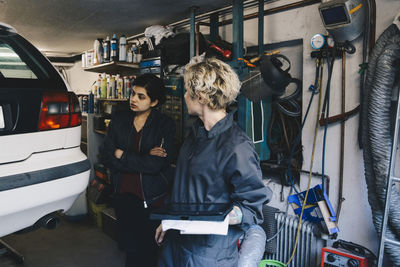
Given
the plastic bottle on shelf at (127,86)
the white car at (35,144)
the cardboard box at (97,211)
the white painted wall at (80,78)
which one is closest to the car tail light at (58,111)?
the white car at (35,144)

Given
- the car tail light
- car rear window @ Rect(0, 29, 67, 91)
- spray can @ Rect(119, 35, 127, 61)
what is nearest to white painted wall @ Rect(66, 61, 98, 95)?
spray can @ Rect(119, 35, 127, 61)

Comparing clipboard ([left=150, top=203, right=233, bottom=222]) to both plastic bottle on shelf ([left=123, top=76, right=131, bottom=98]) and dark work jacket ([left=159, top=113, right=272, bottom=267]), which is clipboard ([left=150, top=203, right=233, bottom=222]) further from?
plastic bottle on shelf ([left=123, top=76, right=131, bottom=98])

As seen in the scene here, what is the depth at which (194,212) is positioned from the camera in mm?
1229

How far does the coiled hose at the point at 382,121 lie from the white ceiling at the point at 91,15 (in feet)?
5.52

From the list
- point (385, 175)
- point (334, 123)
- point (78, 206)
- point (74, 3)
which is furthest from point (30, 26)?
point (385, 175)

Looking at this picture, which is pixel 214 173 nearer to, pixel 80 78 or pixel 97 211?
pixel 97 211

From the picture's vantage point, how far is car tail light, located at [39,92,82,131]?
62.3 inches

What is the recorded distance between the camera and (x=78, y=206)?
13.7 feet

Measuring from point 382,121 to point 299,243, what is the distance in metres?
1.22

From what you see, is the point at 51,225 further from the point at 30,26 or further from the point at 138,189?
the point at 30,26

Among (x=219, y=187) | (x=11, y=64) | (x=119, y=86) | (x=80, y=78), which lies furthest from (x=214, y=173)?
(x=80, y=78)

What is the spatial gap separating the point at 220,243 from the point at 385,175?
136 centimetres

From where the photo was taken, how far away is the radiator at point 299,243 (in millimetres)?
2568

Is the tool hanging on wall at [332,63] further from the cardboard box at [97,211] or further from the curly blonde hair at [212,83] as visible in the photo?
the cardboard box at [97,211]
